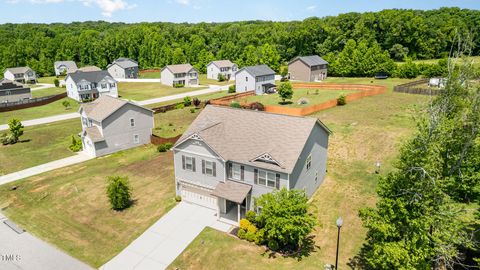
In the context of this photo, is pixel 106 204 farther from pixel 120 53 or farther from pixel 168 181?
pixel 120 53

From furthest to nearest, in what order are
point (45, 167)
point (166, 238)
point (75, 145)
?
point (75, 145) → point (45, 167) → point (166, 238)

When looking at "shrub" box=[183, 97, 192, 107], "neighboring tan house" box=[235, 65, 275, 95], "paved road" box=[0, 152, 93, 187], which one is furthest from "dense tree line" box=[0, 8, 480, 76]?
"paved road" box=[0, 152, 93, 187]

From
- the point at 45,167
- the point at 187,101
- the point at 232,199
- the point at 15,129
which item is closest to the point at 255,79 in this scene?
the point at 187,101

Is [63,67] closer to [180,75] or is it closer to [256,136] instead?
[180,75]

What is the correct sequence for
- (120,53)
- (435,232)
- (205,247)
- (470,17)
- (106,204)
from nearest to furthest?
(435,232) < (205,247) < (106,204) < (470,17) < (120,53)

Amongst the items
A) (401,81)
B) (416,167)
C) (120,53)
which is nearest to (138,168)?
(416,167)

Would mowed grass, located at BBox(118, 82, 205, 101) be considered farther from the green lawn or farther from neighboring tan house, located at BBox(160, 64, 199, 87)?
the green lawn

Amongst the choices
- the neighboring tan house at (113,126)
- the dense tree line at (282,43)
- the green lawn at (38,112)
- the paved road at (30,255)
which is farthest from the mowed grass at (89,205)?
the dense tree line at (282,43)
